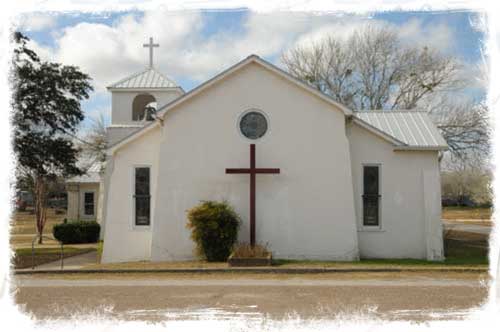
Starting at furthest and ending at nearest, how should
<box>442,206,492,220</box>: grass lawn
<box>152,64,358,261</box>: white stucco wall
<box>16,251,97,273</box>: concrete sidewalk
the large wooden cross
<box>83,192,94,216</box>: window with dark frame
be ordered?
1. <box>83,192,94,216</box>: window with dark frame
2. <box>442,206,492,220</box>: grass lawn
3. <box>16,251,97,273</box>: concrete sidewalk
4. <box>152,64,358,261</box>: white stucco wall
5. the large wooden cross

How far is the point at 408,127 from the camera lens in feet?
64.6

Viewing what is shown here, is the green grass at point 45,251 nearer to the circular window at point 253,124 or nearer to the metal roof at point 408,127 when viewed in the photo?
the circular window at point 253,124

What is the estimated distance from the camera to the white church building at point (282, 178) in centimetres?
1711

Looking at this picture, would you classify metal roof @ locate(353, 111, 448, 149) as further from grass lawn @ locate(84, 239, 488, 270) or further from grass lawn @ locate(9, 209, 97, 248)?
grass lawn @ locate(9, 209, 97, 248)

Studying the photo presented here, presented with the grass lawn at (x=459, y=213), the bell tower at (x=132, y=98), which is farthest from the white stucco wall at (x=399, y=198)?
the grass lawn at (x=459, y=213)

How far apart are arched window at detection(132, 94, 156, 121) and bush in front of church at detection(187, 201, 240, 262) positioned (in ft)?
27.5

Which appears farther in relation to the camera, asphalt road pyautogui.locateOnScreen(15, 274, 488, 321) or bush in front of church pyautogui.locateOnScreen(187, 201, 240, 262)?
bush in front of church pyautogui.locateOnScreen(187, 201, 240, 262)

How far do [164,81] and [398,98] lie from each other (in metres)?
17.5

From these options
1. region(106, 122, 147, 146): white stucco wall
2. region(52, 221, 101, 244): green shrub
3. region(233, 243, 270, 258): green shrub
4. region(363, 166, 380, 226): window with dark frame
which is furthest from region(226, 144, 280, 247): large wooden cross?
region(52, 221, 101, 244): green shrub

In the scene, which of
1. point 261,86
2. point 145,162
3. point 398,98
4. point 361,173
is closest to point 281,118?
point 261,86

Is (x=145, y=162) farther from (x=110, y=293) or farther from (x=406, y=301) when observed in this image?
(x=406, y=301)

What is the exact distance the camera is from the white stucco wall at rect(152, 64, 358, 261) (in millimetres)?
17094

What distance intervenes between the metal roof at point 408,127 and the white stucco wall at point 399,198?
38cm

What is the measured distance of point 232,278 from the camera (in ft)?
44.3
